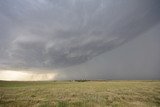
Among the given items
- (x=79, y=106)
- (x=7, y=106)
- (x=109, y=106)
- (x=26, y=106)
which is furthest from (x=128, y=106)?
(x=7, y=106)

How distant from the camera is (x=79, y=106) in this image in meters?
18.7

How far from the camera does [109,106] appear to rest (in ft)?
60.6

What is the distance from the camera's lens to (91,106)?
60.4ft

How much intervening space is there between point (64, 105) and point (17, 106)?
5.33m

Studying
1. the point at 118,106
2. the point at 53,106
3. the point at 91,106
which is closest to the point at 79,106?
the point at 91,106

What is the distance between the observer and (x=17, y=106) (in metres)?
18.3

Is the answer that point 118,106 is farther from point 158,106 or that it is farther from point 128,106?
point 158,106

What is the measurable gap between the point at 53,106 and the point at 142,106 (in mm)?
10228

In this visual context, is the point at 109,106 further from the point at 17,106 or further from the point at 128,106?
the point at 17,106

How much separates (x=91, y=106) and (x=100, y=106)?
3.38ft

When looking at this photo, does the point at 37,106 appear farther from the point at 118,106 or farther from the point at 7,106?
the point at 118,106

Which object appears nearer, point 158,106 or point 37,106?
point 37,106

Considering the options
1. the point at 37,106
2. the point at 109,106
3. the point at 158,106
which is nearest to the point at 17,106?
the point at 37,106

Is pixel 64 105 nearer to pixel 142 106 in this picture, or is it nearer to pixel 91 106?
pixel 91 106
